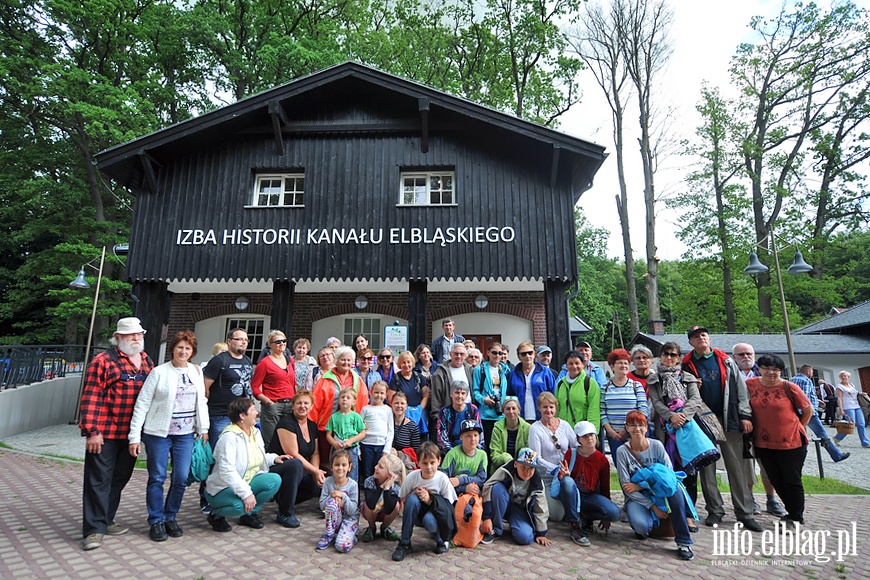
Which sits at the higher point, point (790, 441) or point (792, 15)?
point (792, 15)

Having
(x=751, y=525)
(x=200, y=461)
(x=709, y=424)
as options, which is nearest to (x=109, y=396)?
(x=200, y=461)

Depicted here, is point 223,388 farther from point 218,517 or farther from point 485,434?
point 485,434

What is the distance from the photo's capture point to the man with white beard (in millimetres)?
3680

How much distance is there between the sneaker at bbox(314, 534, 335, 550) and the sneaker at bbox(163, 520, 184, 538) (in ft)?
3.95

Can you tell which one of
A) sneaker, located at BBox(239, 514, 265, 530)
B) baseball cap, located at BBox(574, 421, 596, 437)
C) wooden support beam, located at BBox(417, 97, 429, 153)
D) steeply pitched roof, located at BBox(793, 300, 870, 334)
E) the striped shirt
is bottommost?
sneaker, located at BBox(239, 514, 265, 530)

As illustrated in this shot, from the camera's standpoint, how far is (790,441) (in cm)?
449

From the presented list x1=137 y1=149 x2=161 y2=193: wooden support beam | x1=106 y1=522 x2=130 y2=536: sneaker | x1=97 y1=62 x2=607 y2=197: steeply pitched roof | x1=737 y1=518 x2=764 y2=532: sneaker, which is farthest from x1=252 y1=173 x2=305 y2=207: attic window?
x1=737 y1=518 x2=764 y2=532: sneaker

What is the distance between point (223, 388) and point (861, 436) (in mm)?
11766

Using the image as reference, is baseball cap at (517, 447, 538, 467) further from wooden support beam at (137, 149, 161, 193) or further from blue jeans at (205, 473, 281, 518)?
wooden support beam at (137, 149, 161, 193)

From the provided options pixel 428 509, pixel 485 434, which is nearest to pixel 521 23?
pixel 485 434

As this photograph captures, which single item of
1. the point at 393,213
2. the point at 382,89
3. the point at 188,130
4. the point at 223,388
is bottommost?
the point at 223,388

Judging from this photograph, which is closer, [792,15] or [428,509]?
[428,509]

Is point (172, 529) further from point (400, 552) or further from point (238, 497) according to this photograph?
point (400, 552)

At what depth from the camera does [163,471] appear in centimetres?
386
